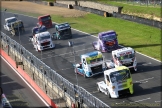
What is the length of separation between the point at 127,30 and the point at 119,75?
96.3 feet

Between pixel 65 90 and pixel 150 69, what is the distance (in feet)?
39.9

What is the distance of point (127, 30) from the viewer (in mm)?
63594

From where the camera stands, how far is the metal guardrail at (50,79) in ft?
96.7

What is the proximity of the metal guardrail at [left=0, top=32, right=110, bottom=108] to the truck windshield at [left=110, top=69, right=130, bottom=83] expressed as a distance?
3291 mm

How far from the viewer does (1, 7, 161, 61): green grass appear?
52494mm

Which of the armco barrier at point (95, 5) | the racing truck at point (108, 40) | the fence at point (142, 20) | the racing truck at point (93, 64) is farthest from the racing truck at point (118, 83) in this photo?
the armco barrier at point (95, 5)

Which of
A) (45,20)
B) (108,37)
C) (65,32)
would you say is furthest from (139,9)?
(108,37)

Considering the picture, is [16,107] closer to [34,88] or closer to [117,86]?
[34,88]

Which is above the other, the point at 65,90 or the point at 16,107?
the point at 65,90

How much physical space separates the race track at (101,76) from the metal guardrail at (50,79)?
10.8ft

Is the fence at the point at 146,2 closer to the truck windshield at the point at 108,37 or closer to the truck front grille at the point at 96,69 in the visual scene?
the truck windshield at the point at 108,37

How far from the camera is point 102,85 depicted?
120 ft

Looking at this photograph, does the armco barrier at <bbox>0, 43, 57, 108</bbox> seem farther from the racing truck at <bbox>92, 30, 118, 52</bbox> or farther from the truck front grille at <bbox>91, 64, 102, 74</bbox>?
the racing truck at <bbox>92, 30, 118, 52</bbox>

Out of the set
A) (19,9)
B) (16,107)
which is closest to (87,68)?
(16,107)
